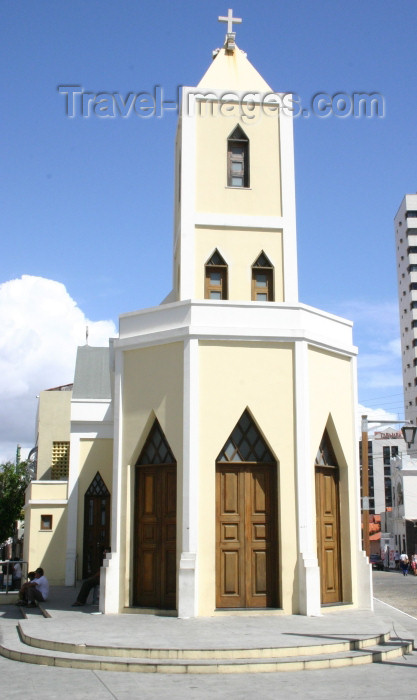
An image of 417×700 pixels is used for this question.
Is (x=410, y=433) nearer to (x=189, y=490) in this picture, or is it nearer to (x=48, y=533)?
(x=189, y=490)

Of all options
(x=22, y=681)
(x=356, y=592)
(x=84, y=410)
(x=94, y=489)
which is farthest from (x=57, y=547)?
(x=22, y=681)

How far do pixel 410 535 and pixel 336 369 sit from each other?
43.1 metres

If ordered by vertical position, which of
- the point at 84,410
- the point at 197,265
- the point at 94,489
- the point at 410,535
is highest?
the point at 197,265

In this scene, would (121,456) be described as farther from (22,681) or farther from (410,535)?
(410,535)

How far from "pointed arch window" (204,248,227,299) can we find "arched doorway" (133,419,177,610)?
339 centimetres

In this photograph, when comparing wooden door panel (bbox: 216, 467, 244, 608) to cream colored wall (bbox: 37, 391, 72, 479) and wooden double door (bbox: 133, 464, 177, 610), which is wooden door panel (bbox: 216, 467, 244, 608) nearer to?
wooden double door (bbox: 133, 464, 177, 610)

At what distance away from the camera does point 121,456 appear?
14.7m

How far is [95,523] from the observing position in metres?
22.0

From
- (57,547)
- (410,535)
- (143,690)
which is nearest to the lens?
(143,690)

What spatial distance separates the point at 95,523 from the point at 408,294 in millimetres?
69365

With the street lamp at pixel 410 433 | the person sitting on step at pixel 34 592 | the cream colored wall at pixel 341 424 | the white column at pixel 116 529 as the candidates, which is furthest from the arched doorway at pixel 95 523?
the street lamp at pixel 410 433

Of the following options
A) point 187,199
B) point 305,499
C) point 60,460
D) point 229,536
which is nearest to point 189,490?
point 229,536

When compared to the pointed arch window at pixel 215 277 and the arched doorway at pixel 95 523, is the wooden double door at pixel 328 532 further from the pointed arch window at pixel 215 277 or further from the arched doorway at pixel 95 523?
the arched doorway at pixel 95 523

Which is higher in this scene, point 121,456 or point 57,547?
point 121,456
